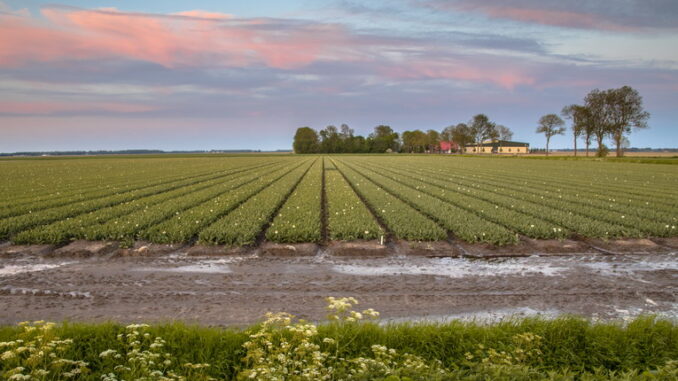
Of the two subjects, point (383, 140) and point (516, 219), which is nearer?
point (516, 219)

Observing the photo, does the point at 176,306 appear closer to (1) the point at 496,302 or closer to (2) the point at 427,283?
(2) the point at 427,283

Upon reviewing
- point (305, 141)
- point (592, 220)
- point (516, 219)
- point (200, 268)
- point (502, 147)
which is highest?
point (305, 141)

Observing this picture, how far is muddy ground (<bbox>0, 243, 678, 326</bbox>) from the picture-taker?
19.5 feet

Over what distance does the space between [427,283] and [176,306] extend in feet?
15.0

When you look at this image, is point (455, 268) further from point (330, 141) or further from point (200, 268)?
point (330, 141)

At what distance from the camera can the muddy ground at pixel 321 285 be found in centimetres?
593

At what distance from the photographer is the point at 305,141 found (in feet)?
535

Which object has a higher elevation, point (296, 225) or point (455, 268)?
point (296, 225)

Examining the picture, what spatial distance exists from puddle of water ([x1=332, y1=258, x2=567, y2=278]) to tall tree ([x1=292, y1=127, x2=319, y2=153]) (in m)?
156

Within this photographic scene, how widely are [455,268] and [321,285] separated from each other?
3.13 meters

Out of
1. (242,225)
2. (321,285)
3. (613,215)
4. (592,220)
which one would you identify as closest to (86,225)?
(242,225)

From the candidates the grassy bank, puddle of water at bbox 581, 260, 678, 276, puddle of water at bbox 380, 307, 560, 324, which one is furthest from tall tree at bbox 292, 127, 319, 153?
the grassy bank

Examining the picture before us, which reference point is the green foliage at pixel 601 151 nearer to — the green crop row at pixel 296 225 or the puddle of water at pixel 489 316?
the green crop row at pixel 296 225

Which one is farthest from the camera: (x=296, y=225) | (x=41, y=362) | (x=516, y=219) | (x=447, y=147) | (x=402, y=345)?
(x=447, y=147)
